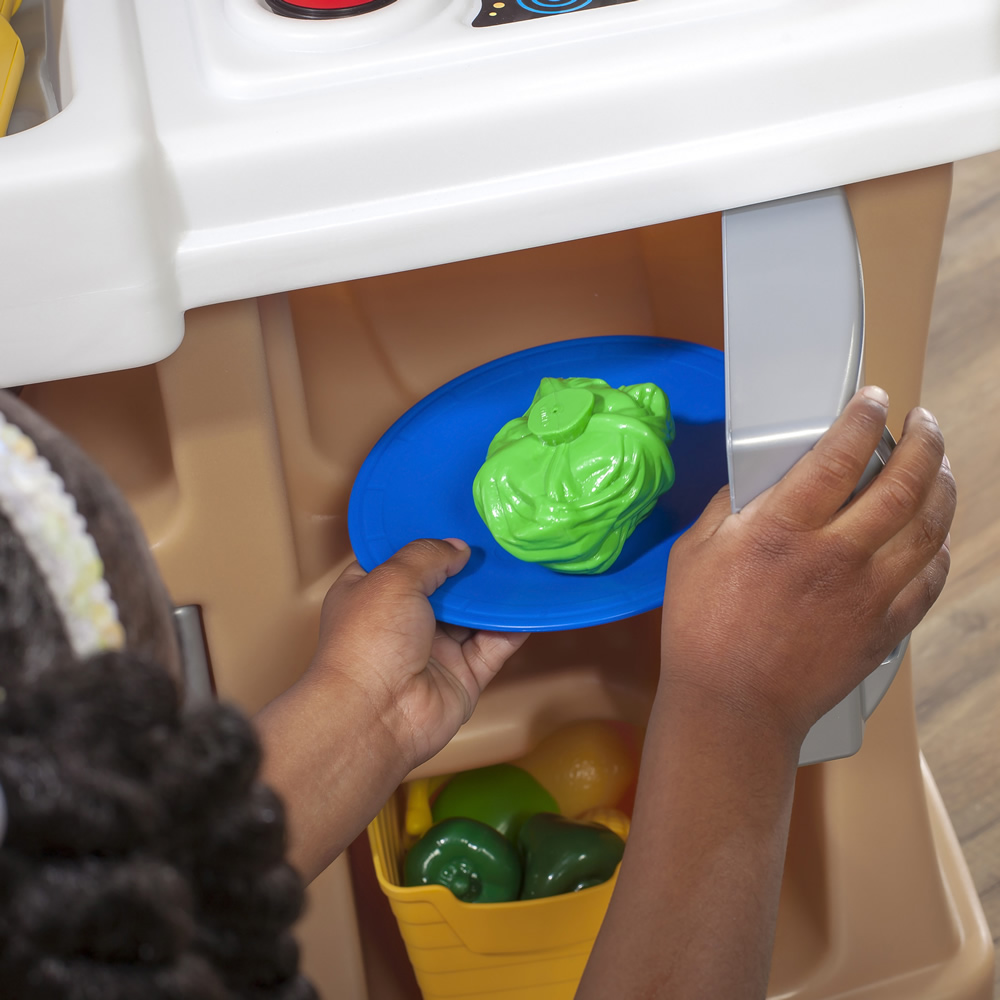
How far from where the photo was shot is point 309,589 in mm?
619

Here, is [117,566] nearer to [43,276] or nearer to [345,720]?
[43,276]

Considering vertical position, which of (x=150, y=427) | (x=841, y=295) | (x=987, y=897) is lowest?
(x=987, y=897)

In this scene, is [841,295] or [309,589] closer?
[841,295]

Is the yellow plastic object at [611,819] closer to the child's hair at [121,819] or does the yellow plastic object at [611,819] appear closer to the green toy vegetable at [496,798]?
the green toy vegetable at [496,798]

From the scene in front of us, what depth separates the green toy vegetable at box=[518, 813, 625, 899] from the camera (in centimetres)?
70

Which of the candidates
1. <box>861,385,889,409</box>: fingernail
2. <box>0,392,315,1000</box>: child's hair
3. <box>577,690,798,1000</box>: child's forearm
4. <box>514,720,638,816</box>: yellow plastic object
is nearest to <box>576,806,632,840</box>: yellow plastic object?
<box>514,720,638,816</box>: yellow plastic object

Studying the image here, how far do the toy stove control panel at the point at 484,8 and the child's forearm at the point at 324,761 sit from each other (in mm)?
316

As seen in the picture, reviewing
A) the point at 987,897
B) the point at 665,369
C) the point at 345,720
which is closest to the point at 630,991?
the point at 345,720

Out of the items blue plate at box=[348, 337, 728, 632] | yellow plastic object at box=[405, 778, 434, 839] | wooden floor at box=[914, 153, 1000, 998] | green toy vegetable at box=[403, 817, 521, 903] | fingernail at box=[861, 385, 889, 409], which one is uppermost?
fingernail at box=[861, 385, 889, 409]

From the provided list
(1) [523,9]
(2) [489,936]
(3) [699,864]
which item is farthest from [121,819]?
(2) [489,936]

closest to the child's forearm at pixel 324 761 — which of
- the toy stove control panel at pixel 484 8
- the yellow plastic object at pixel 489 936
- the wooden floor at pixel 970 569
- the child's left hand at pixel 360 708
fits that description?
the child's left hand at pixel 360 708

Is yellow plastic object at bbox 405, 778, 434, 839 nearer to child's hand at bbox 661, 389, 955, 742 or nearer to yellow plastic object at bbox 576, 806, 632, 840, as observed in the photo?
yellow plastic object at bbox 576, 806, 632, 840

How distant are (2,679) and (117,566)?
1.5 inches

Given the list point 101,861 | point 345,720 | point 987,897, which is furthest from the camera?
point 987,897
